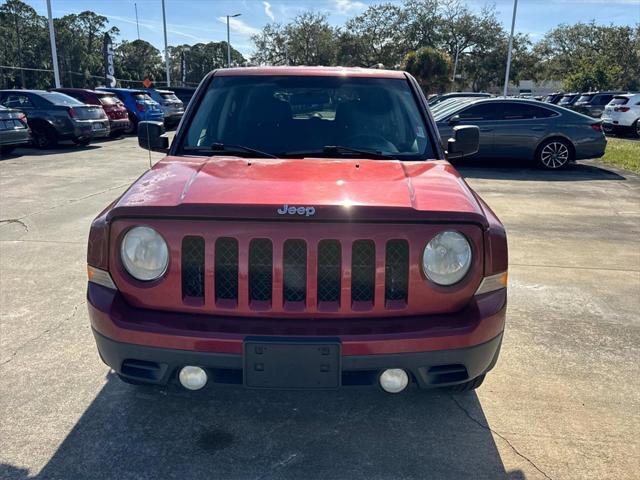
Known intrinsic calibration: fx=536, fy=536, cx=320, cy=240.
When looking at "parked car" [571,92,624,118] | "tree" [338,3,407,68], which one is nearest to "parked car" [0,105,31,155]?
"parked car" [571,92,624,118]

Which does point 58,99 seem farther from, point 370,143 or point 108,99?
point 370,143

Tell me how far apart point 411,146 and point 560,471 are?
6.61 ft

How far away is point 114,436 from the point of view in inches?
104

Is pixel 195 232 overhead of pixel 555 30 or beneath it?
beneath

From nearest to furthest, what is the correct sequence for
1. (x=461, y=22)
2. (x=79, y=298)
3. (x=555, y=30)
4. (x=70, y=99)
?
1. (x=79, y=298)
2. (x=70, y=99)
3. (x=461, y=22)
4. (x=555, y=30)

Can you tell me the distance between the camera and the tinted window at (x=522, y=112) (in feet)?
38.7

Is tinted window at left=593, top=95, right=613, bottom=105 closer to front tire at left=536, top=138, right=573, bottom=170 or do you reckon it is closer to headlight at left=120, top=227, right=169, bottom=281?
front tire at left=536, top=138, right=573, bottom=170

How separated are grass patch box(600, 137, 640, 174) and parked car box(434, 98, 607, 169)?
139 cm

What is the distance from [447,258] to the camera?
2318 mm

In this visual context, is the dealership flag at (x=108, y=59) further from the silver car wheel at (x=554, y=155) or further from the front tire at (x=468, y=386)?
the front tire at (x=468, y=386)

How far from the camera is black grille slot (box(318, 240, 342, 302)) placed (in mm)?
2281

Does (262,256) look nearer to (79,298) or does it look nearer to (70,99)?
(79,298)

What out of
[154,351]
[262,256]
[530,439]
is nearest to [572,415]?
[530,439]

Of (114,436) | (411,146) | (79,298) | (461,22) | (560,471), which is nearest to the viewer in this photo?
(560,471)
